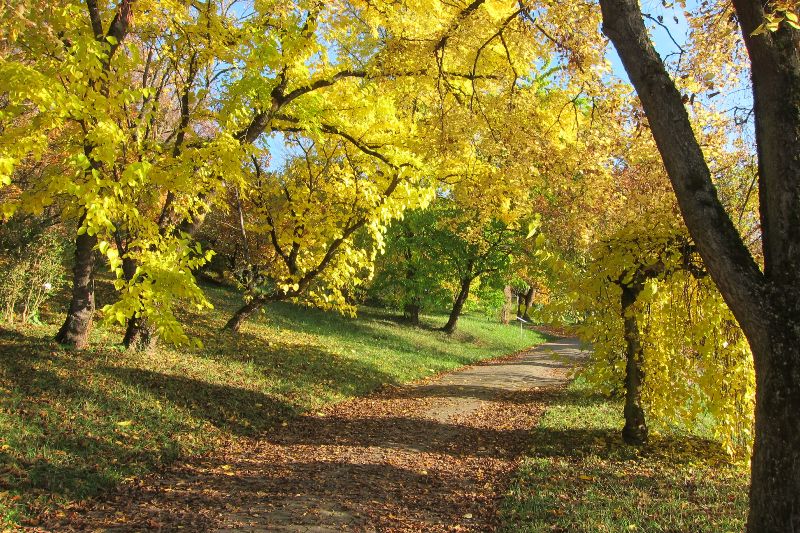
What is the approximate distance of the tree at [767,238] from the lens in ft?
9.68

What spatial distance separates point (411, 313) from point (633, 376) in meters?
16.2

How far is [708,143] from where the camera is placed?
859 cm

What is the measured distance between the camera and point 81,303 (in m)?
8.23

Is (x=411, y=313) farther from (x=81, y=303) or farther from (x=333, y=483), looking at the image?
(x=333, y=483)

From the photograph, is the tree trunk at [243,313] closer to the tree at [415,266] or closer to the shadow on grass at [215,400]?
the shadow on grass at [215,400]

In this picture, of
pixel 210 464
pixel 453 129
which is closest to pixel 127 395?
pixel 210 464

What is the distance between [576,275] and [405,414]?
3.95 m

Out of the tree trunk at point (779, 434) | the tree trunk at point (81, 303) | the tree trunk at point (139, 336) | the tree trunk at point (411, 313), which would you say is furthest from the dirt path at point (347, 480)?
the tree trunk at point (411, 313)

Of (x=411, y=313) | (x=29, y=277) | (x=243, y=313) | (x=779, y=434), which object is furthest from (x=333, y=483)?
(x=411, y=313)

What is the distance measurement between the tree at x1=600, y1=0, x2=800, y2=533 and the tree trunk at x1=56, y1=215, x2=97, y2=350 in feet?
26.4

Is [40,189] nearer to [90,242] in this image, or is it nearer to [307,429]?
[90,242]

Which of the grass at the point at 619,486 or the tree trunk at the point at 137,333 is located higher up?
the tree trunk at the point at 137,333

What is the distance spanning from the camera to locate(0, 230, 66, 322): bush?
878cm

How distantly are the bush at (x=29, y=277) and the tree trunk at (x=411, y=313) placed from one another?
1516 cm
